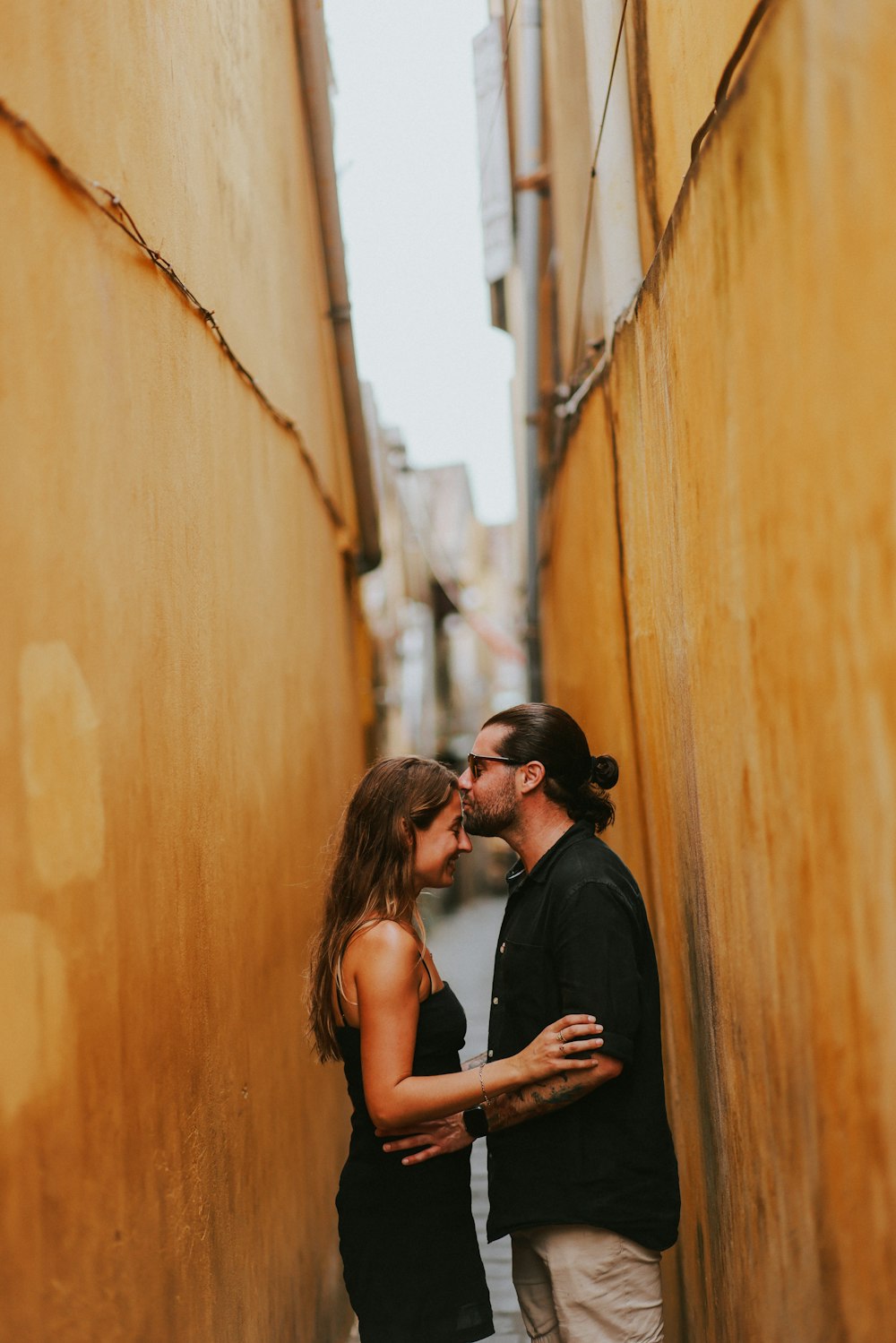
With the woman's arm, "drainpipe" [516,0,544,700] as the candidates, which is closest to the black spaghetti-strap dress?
the woman's arm

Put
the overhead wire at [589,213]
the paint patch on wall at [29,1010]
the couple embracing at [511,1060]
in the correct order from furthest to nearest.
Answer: the overhead wire at [589,213]
the couple embracing at [511,1060]
the paint patch on wall at [29,1010]

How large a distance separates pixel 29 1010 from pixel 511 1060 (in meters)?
1.19

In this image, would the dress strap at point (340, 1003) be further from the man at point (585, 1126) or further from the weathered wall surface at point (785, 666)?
the weathered wall surface at point (785, 666)

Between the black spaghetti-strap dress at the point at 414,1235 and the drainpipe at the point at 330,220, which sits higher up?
the drainpipe at the point at 330,220

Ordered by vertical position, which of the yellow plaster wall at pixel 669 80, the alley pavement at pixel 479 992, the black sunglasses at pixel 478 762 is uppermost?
the yellow plaster wall at pixel 669 80

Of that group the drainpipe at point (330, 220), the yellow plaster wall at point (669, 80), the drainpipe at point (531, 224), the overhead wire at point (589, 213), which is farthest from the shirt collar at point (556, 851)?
the drainpipe at point (531, 224)

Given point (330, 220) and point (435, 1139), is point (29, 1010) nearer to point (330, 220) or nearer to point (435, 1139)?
point (435, 1139)

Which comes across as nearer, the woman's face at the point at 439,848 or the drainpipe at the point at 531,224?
the woman's face at the point at 439,848

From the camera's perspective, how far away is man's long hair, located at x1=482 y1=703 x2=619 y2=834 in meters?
3.07

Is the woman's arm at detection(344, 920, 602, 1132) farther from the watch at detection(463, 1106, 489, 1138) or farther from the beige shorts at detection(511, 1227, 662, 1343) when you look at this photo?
the beige shorts at detection(511, 1227, 662, 1343)

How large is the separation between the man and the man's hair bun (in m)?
0.21

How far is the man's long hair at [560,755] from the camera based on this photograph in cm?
307

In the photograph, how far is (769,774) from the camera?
207cm

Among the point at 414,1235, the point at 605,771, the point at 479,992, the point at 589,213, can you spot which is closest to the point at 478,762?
the point at 605,771
